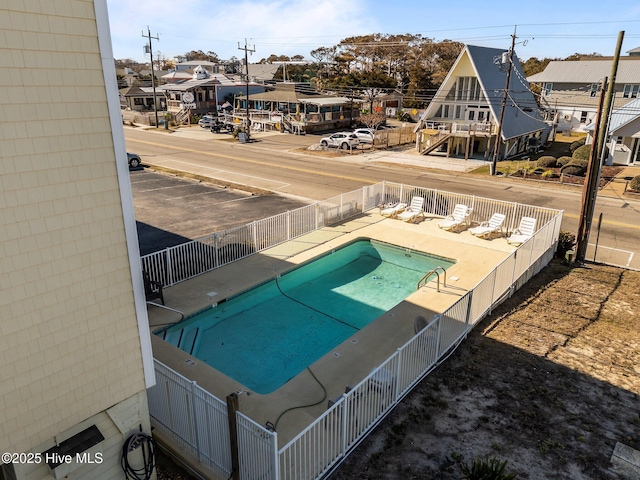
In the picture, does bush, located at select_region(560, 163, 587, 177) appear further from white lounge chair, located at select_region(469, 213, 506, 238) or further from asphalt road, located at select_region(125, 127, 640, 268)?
white lounge chair, located at select_region(469, 213, 506, 238)

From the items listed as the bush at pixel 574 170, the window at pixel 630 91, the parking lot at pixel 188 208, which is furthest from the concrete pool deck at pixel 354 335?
the window at pixel 630 91

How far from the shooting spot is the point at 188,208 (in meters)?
24.1

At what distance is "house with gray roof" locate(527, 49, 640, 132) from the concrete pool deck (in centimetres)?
3910

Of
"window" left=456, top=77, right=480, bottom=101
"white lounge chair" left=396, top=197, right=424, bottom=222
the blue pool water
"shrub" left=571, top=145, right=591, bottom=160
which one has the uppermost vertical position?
"window" left=456, top=77, right=480, bottom=101

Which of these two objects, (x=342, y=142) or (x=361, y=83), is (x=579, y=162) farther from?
(x=361, y=83)

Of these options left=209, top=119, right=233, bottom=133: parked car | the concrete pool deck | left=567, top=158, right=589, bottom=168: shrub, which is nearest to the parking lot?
the concrete pool deck

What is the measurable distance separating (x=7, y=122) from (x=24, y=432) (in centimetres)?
395

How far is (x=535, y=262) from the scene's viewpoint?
16.3m

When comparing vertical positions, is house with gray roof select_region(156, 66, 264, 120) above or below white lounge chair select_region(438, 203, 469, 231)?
above

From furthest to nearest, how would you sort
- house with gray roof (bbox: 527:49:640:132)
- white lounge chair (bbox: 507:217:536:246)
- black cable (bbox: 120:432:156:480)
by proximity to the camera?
house with gray roof (bbox: 527:49:640:132) < white lounge chair (bbox: 507:217:536:246) < black cable (bbox: 120:432:156:480)

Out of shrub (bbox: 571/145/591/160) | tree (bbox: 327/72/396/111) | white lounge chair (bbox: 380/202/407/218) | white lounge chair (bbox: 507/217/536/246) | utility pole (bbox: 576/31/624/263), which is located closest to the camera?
utility pole (bbox: 576/31/624/263)

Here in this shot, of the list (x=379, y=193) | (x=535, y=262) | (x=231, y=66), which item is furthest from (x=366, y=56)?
(x=535, y=262)

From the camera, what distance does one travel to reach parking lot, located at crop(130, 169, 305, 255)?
790 inches

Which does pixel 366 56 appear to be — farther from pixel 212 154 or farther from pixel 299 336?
pixel 299 336
